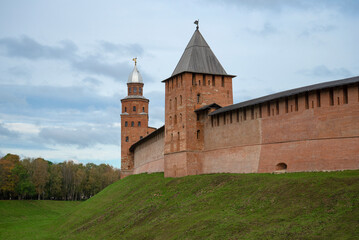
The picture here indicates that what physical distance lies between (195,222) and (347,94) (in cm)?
1032

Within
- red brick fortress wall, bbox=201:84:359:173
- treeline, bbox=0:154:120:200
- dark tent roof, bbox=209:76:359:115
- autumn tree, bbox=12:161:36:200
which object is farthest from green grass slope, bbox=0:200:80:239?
dark tent roof, bbox=209:76:359:115

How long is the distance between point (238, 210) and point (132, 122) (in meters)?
42.4

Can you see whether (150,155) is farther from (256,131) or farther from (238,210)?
(238,210)

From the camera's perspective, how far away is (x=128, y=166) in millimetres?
61594

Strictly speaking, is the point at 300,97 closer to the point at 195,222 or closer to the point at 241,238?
the point at 195,222

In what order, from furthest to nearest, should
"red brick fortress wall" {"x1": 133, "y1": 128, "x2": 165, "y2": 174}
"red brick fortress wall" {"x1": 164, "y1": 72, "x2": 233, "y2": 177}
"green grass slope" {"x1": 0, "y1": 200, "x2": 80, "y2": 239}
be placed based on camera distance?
1. "red brick fortress wall" {"x1": 133, "y1": 128, "x2": 165, "y2": 174}
2. "green grass slope" {"x1": 0, "y1": 200, "x2": 80, "y2": 239}
3. "red brick fortress wall" {"x1": 164, "y1": 72, "x2": 233, "y2": 177}

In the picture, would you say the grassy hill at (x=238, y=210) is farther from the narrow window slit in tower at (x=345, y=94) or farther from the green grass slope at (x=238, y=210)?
the narrow window slit in tower at (x=345, y=94)

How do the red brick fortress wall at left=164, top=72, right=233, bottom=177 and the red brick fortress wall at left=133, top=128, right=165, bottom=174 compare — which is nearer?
the red brick fortress wall at left=164, top=72, right=233, bottom=177

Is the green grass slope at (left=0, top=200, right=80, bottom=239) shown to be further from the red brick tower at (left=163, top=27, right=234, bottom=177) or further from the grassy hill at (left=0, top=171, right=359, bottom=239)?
the red brick tower at (left=163, top=27, right=234, bottom=177)

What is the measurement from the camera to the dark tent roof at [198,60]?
3597 cm

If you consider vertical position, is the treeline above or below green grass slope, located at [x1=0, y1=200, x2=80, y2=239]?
above

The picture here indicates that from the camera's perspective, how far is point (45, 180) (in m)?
77.9

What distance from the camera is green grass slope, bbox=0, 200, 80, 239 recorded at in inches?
1501

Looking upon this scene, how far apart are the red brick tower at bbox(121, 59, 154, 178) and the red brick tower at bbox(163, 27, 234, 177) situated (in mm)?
24713
